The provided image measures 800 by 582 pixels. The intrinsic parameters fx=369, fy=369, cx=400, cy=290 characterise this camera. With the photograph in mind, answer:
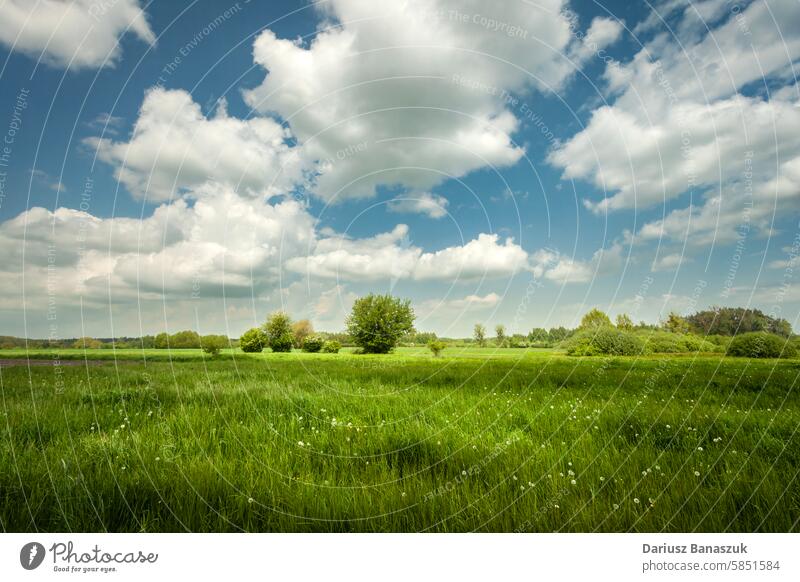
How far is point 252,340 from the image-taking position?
88.1 ft

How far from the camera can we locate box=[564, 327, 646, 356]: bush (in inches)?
1126

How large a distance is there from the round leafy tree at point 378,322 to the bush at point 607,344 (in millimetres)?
27107

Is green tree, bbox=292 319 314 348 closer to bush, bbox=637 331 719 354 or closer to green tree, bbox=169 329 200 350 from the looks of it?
green tree, bbox=169 329 200 350

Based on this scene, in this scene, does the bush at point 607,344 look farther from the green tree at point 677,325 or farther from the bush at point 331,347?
the bush at point 331,347

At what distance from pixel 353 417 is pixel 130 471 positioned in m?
2.94

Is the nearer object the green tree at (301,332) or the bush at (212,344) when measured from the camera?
the bush at (212,344)

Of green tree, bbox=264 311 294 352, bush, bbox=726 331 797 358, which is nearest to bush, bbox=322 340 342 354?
green tree, bbox=264 311 294 352

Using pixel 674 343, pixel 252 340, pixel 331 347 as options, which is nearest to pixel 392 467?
pixel 252 340

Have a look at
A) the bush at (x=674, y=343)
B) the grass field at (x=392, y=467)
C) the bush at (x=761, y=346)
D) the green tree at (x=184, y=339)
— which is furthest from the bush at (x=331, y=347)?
the grass field at (x=392, y=467)

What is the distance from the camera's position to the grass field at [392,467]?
3273 millimetres

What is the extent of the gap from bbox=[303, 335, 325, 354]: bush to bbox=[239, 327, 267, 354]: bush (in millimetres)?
9953

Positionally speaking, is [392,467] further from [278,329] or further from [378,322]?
[378,322]
